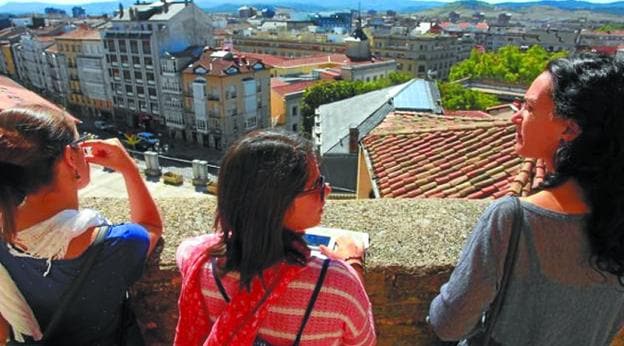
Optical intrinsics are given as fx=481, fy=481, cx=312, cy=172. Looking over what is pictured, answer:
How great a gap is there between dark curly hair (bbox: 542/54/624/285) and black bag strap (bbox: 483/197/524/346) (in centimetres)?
21

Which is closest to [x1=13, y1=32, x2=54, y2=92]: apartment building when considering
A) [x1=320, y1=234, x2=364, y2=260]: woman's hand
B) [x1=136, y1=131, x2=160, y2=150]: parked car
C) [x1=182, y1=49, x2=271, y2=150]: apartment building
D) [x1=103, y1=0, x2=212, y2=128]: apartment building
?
[x1=103, y1=0, x2=212, y2=128]: apartment building

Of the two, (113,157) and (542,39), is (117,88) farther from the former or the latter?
(542,39)

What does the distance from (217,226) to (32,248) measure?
2.43ft

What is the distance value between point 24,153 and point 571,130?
210 centimetres

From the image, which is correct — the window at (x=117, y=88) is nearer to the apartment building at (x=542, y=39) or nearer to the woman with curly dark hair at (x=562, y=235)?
the woman with curly dark hair at (x=562, y=235)

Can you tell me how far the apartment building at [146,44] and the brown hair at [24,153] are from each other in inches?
1825

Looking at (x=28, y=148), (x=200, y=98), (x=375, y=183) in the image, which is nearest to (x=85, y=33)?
(x=200, y=98)

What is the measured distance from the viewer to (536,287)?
1.91m

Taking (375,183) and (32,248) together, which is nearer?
(32,248)

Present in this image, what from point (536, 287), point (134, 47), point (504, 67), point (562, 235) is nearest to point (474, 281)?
point (536, 287)

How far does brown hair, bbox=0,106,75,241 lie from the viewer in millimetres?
1796

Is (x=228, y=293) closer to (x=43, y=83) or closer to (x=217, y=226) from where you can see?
(x=217, y=226)

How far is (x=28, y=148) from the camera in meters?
1.83

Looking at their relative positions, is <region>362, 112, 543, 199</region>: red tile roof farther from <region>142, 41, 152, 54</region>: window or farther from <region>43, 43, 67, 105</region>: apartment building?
<region>43, 43, 67, 105</region>: apartment building
